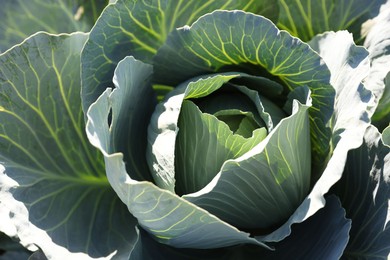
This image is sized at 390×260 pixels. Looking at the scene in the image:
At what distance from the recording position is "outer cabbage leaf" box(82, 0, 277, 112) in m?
1.30

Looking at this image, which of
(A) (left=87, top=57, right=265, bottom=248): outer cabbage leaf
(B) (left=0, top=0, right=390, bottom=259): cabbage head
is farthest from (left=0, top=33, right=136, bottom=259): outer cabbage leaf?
(A) (left=87, top=57, right=265, bottom=248): outer cabbage leaf

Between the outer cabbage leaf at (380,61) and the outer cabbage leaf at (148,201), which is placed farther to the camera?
the outer cabbage leaf at (380,61)

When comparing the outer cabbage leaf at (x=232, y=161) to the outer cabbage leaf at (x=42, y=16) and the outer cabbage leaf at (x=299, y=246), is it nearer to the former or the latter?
the outer cabbage leaf at (x=299, y=246)

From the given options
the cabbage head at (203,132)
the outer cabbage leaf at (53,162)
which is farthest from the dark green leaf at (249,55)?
the outer cabbage leaf at (53,162)

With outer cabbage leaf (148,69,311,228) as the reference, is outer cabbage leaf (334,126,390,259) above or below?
below

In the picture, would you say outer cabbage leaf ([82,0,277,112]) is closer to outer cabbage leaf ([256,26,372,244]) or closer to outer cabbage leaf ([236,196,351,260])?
outer cabbage leaf ([256,26,372,244])

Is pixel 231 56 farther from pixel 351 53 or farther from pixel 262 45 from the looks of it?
pixel 351 53

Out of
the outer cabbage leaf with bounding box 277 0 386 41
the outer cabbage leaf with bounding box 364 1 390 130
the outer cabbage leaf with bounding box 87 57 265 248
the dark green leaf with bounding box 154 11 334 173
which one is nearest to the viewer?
the outer cabbage leaf with bounding box 87 57 265 248

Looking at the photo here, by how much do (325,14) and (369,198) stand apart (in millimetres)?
512

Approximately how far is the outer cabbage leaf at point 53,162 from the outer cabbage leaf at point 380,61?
2.24 ft

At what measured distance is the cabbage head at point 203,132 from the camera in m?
1.15

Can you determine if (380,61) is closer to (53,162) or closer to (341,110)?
(341,110)

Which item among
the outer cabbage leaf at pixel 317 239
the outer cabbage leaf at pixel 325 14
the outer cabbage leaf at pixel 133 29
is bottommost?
the outer cabbage leaf at pixel 317 239

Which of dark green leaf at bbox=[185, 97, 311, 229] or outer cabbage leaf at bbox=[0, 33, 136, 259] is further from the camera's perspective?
outer cabbage leaf at bbox=[0, 33, 136, 259]
